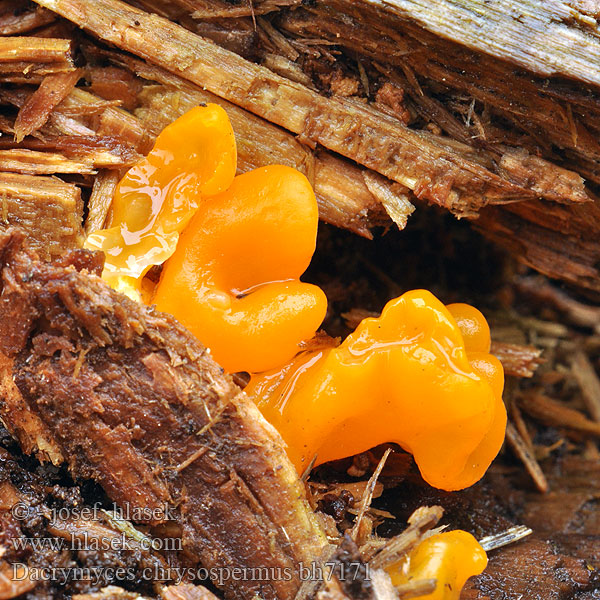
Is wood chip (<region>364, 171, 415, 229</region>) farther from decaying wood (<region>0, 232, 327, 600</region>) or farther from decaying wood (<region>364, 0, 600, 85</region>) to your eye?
decaying wood (<region>0, 232, 327, 600</region>)

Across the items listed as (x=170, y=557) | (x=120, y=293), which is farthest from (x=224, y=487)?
(x=120, y=293)

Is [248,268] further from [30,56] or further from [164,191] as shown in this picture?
[30,56]

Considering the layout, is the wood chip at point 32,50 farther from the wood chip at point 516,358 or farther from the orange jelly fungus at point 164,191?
the wood chip at point 516,358


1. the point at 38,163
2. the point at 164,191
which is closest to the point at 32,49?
the point at 38,163

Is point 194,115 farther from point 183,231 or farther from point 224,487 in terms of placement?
point 224,487

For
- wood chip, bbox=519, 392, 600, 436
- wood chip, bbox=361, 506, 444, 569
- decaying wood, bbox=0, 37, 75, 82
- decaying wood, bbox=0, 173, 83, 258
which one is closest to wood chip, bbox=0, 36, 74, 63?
decaying wood, bbox=0, 37, 75, 82

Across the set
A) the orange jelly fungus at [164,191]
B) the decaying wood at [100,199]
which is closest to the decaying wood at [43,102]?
the decaying wood at [100,199]

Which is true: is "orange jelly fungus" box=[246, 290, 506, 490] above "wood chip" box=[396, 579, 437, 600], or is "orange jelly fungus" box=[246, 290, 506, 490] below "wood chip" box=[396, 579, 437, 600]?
above
